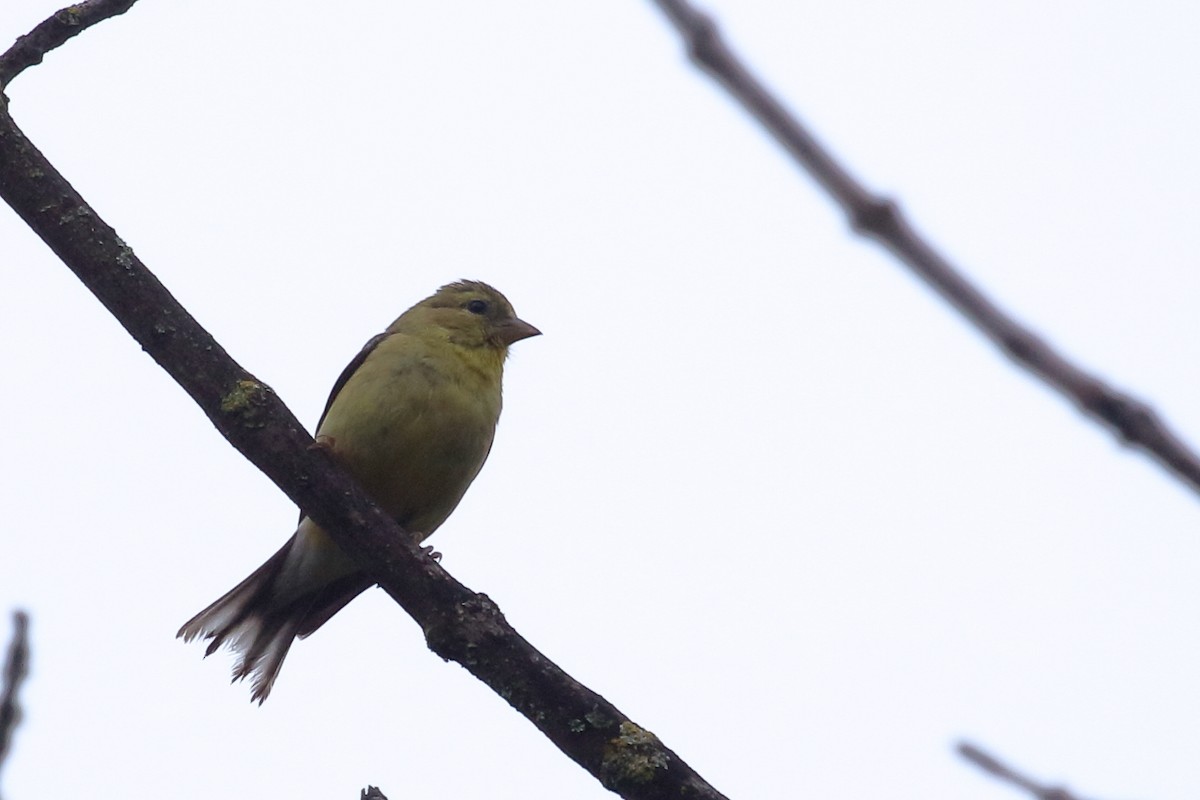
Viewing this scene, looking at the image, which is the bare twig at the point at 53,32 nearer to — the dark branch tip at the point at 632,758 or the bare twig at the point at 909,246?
the dark branch tip at the point at 632,758

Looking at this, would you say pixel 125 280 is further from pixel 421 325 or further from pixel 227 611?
pixel 421 325

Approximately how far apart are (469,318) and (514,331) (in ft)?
0.83

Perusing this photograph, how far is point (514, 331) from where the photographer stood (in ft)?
23.4

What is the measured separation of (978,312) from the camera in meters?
0.95

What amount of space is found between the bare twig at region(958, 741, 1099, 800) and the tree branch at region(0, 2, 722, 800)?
2588mm

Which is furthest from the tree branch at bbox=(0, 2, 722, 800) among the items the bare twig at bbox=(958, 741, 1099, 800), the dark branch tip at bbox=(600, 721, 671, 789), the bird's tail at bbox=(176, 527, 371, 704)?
the bare twig at bbox=(958, 741, 1099, 800)

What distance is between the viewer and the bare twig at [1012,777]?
4.08 feet

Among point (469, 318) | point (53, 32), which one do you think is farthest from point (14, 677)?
point (469, 318)

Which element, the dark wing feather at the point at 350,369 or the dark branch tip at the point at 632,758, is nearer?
the dark branch tip at the point at 632,758

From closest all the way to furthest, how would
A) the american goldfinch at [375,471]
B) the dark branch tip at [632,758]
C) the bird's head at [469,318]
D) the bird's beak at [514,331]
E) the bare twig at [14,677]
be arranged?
the bare twig at [14,677] → the dark branch tip at [632,758] → the american goldfinch at [375,471] → the bird's head at [469,318] → the bird's beak at [514,331]

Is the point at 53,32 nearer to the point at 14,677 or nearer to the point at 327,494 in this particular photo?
the point at 327,494

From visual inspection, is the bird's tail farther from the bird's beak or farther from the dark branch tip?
the dark branch tip

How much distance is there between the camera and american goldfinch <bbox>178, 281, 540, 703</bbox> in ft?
19.6

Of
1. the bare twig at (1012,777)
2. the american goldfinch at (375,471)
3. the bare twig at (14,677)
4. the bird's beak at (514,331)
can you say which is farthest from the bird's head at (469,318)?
the bare twig at (1012,777)
